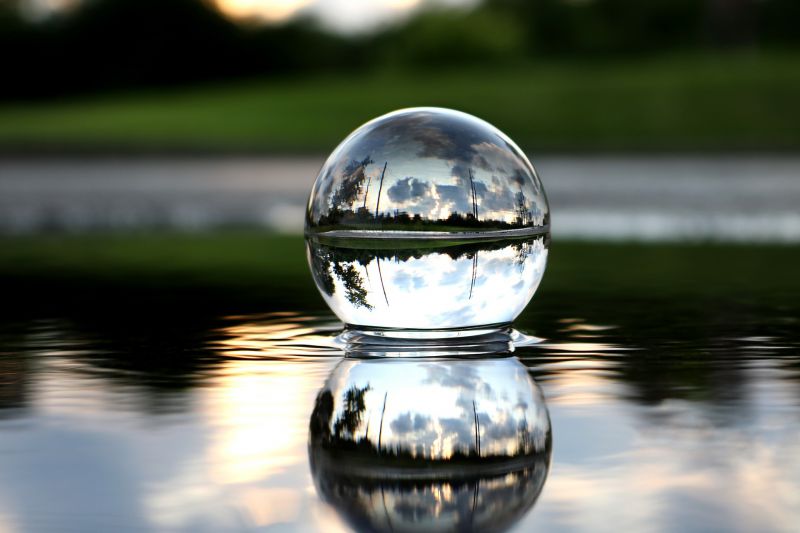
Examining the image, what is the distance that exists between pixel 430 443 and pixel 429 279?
1945 millimetres

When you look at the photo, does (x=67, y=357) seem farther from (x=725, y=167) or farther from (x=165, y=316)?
(x=725, y=167)

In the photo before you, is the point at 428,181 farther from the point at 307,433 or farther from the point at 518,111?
the point at 518,111

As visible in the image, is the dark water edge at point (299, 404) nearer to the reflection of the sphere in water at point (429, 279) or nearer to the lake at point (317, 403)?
the lake at point (317, 403)

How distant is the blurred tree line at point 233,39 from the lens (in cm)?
5297

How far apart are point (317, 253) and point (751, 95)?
30.4m

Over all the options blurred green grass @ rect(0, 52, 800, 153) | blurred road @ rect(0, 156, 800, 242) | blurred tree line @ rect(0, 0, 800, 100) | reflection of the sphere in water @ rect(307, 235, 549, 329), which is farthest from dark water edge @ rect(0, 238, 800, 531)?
blurred tree line @ rect(0, 0, 800, 100)

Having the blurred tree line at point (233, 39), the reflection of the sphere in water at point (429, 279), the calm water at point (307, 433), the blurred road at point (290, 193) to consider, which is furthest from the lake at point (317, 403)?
Answer: the blurred tree line at point (233, 39)

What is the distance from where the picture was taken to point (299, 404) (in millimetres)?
5625

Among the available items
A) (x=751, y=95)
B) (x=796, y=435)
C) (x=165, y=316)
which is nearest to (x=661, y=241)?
(x=165, y=316)

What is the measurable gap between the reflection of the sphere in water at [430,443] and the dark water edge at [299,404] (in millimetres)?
42

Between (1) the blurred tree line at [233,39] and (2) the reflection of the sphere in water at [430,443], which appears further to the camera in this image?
(1) the blurred tree line at [233,39]

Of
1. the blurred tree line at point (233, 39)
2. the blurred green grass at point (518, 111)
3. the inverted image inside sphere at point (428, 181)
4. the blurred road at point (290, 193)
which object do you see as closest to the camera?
the inverted image inside sphere at point (428, 181)

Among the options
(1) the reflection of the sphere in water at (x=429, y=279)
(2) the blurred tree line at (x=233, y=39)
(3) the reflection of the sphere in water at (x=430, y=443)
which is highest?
(2) the blurred tree line at (x=233, y=39)

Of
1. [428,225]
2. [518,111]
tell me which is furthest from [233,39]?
[428,225]
